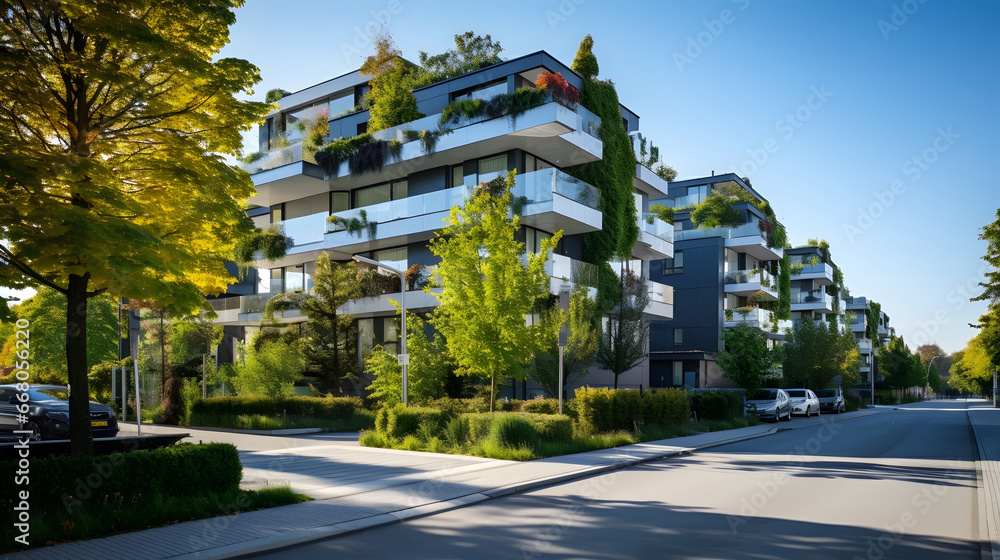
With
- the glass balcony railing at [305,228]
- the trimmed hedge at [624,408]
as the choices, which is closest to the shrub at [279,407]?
the glass balcony railing at [305,228]

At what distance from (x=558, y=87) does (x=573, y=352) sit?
9.78 metres

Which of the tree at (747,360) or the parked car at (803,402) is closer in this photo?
the tree at (747,360)

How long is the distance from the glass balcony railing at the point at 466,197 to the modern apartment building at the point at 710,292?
1961cm

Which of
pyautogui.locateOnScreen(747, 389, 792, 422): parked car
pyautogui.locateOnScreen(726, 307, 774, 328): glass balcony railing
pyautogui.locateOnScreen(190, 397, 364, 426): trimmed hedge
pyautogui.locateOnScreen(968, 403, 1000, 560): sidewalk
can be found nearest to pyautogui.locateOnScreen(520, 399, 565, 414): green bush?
pyautogui.locateOnScreen(190, 397, 364, 426): trimmed hedge

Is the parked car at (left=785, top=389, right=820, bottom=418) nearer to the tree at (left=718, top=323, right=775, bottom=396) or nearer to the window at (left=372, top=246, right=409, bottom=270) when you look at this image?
the tree at (left=718, top=323, right=775, bottom=396)

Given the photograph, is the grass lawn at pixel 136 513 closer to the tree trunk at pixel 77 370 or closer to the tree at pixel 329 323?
the tree trunk at pixel 77 370

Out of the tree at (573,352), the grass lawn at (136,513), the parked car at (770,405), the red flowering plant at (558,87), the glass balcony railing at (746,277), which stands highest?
the red flowering plant at (558,87)

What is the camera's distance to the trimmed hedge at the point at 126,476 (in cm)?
793

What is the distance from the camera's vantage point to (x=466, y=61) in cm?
3219

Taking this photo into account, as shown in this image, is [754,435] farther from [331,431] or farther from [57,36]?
[57,36]

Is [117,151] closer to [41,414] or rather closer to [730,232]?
[41,414]

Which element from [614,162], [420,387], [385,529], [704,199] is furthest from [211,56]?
[704,199]

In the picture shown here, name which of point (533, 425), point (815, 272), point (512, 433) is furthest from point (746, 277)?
point (512, 433)

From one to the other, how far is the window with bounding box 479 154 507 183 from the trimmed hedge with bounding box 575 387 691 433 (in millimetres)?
10637
